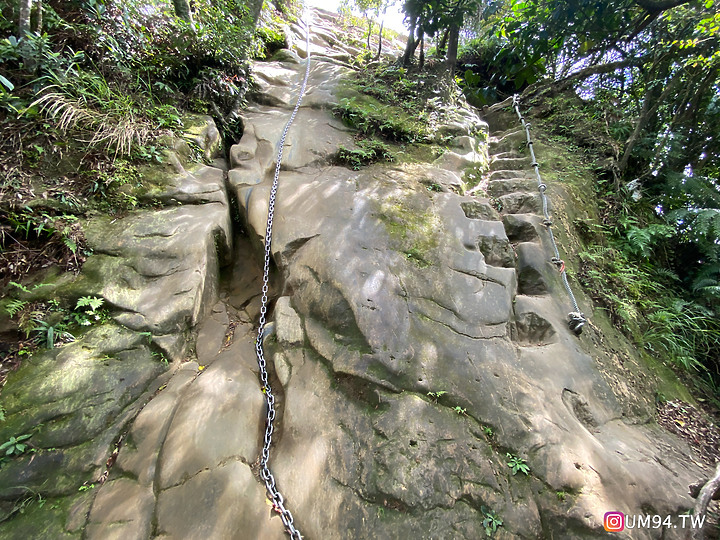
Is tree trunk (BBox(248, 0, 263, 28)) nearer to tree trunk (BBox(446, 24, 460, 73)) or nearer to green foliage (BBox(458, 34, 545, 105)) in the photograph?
tree trunk (BBox(446, 24, 460, 73))

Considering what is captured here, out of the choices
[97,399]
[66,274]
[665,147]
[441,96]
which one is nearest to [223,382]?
[97,399]

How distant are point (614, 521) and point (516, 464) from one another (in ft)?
2.21

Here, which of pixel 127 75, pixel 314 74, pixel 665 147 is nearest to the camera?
pixel 127 75

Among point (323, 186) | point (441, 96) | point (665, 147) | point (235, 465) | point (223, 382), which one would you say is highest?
point (441, 96)

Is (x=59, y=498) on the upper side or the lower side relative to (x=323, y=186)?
lower

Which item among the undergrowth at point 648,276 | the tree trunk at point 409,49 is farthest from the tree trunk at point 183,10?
the undergrowth at point 648,276

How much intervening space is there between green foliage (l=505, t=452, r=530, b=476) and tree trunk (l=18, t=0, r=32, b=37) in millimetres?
6363

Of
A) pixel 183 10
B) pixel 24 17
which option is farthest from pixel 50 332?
pixel 183 10

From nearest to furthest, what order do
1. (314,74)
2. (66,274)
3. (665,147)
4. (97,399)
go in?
(97,399) → (66,274) → (665,147) → (314,74)

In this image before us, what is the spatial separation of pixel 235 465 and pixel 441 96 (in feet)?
24.8

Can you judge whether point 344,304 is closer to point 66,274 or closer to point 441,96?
point 66,274

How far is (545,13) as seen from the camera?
6.63m

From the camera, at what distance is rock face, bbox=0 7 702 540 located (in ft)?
7.25

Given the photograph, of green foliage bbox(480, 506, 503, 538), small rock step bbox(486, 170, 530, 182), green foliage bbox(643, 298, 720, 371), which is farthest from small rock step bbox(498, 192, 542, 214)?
green foliage bbox(480, 506, 503, 538)
